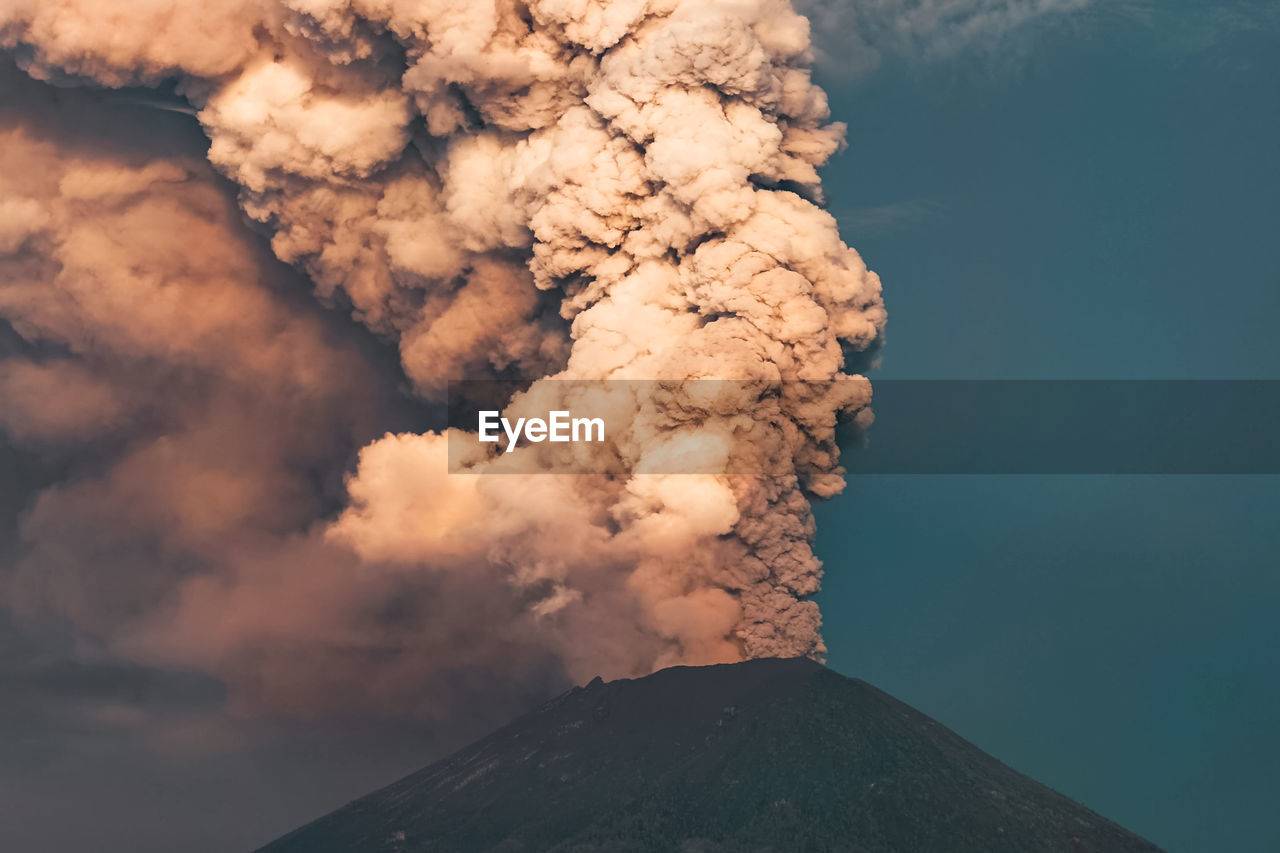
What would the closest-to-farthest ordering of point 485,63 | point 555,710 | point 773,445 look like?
point 773,445
point 485,63
point 555,710

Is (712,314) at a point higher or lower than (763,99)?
lower

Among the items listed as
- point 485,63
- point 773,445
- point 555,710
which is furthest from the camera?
point 555,710

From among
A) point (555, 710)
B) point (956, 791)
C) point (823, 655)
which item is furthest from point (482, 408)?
point (956, 791)

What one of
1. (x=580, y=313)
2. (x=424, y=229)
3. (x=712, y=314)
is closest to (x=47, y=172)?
(x=424, y=229)

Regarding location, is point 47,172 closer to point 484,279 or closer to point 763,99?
point 484,279

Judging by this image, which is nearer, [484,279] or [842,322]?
[842,322]

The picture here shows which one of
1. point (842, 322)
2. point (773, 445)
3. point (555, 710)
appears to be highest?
point (842, 322)
